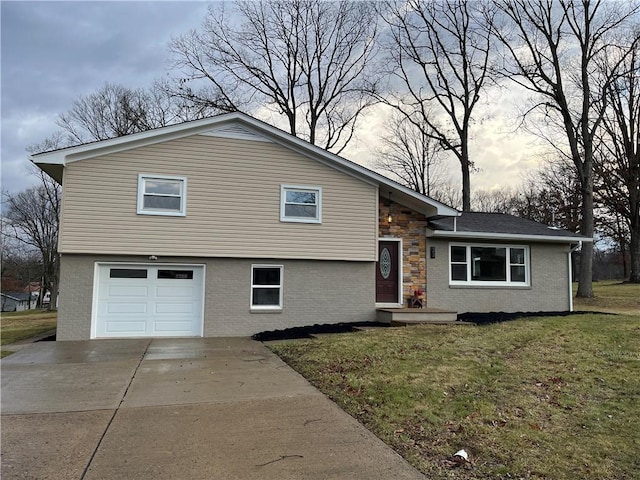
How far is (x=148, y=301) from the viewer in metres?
11.9

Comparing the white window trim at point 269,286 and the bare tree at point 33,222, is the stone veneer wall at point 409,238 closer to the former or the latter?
the white window trim at point 269,286

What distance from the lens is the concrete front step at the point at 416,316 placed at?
482 inches

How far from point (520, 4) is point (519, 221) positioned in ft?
41.1

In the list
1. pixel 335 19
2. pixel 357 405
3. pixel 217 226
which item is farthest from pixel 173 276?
pixel 335 19

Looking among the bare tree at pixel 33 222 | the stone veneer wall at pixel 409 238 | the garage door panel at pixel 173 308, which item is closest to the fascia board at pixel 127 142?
the garage door panel at pixel 173 308

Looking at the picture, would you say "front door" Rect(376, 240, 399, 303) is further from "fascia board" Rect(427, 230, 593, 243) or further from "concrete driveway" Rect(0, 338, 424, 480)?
"concrete driveway" Rect(0, 338, 424, 480)

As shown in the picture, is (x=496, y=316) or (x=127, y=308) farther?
(x=496, y=316)

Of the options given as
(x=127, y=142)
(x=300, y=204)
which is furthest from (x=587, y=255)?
(x=127, y=142)

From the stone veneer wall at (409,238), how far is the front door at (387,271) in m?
0.24

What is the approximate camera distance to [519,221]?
674 inches

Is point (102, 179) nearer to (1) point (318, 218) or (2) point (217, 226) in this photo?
(2) point (217, 226)

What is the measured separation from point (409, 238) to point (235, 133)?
6137 millimetres

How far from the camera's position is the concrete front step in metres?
12.2

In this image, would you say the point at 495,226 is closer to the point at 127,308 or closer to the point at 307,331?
the point at 307,331
